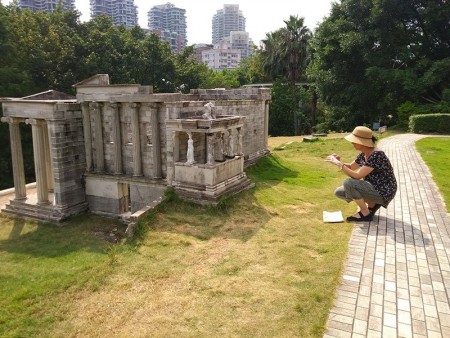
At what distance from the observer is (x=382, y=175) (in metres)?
8.24

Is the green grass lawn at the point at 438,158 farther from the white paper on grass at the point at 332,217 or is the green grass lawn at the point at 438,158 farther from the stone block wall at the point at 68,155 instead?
the stone block wall at the point at 68,155

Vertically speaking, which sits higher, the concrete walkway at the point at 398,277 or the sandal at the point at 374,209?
the sandal at the point at 374,209

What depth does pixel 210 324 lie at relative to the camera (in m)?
5.58

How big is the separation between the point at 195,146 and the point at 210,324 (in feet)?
26.2

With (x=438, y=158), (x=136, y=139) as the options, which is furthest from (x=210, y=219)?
(x=438, y=158)

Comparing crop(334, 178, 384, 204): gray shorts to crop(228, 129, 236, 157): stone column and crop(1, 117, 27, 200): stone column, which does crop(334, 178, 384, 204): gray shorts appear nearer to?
crop(228, 129, 236, 157): stone column

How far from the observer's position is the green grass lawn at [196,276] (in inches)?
225

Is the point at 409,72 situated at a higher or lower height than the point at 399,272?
higher

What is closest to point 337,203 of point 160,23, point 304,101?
point 304,101

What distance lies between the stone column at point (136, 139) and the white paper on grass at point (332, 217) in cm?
799

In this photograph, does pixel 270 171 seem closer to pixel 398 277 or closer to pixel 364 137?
pixel 364 137

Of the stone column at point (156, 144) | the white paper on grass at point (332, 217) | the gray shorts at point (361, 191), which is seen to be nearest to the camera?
the gray shorts at point (361, 191)

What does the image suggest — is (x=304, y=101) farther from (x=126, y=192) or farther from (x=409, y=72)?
(x=126, y=192)

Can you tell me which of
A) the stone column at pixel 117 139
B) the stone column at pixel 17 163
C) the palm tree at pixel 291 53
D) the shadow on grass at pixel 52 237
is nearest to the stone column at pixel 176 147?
the shadow on grass at pixel 52 237
